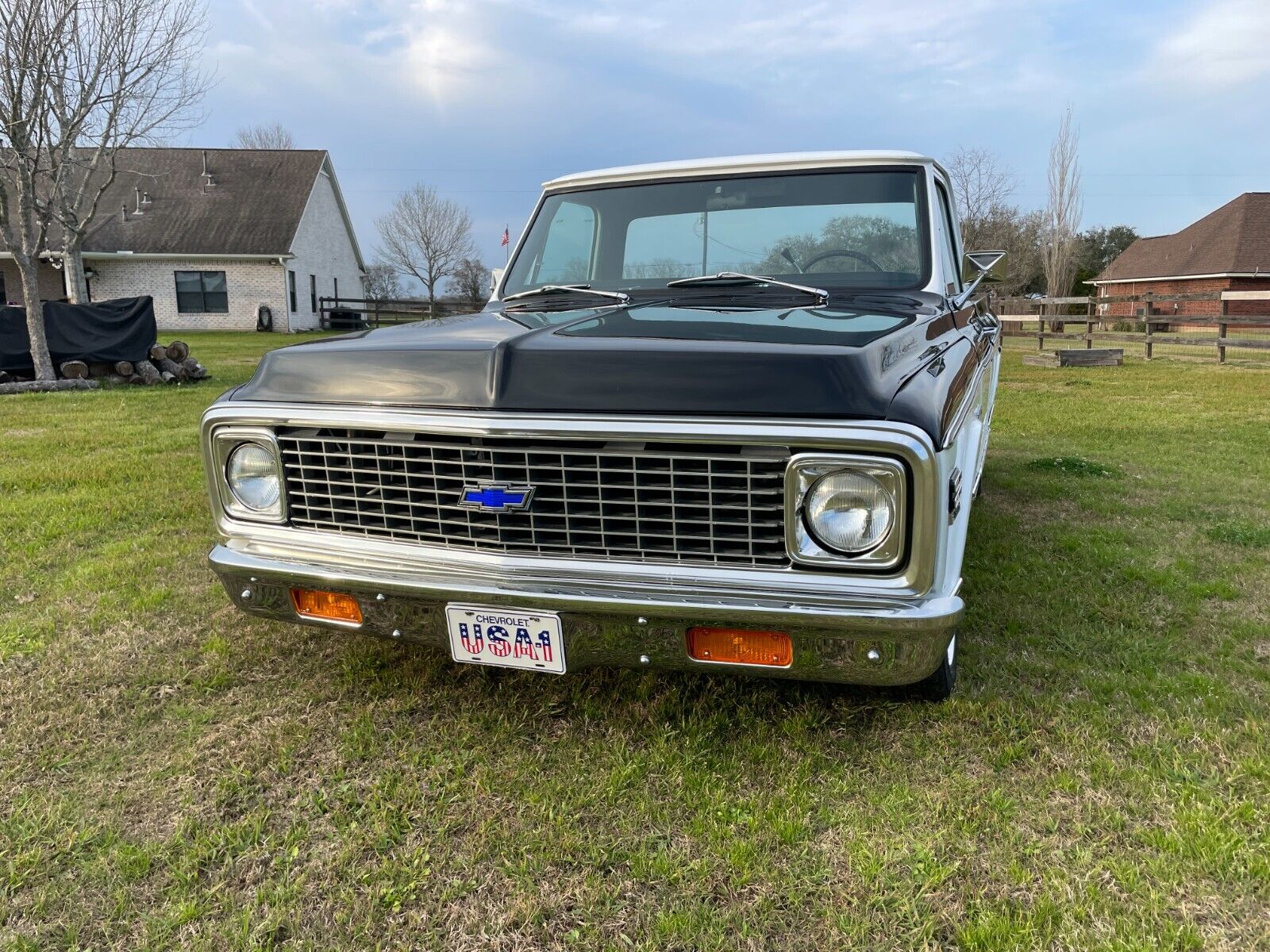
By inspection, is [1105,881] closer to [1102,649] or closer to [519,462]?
[1102,649]

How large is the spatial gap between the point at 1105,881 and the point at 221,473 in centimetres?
262

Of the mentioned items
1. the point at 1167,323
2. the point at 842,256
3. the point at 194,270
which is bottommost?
the point at 1167,323

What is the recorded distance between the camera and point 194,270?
2588cm

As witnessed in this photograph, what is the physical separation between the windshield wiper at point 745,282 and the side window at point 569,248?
20.8 inches

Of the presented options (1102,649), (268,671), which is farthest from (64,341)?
(1102,649)

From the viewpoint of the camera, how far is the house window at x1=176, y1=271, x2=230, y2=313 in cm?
2597

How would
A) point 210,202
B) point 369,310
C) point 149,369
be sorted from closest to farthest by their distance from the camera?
point 149,369 → point 210,202 → point 369,310

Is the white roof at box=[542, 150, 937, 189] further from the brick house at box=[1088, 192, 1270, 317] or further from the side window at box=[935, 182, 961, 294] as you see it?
the brick house at box=[1088, 192, 1270, 317]

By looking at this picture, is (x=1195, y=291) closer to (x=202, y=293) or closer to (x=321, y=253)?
(x=321, y=253)

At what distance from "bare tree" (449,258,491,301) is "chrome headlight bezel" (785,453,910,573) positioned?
3498 centimetres

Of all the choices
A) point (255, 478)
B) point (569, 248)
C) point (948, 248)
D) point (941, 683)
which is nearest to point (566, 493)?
point (255, 478)

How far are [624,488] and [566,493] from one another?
159 mm

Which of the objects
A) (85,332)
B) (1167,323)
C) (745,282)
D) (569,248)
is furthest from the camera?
(1167,323)

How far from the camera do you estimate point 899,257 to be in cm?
325
